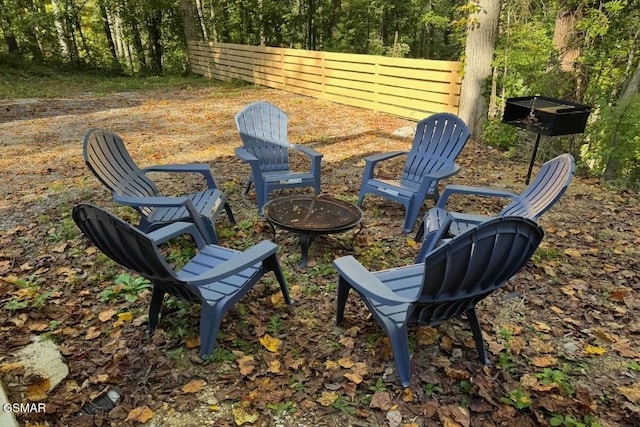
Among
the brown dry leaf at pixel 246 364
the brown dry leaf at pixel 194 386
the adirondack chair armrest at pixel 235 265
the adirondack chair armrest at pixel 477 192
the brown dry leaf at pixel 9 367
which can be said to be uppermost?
the adirondack chair armrest at pixel 235 265

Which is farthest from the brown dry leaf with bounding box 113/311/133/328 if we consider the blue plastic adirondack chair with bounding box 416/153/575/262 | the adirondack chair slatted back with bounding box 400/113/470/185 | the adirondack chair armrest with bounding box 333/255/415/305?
the adirondack chair slatted back with bounding box 400/113/470/185

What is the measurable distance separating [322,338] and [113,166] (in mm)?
2191

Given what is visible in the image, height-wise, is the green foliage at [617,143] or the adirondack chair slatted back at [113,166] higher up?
the adirondack chair slatted back at [113,166]

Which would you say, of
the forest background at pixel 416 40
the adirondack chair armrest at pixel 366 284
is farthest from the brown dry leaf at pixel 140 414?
the forest background at pixel 416 40

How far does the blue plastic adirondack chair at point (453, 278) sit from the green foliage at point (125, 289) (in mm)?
1473

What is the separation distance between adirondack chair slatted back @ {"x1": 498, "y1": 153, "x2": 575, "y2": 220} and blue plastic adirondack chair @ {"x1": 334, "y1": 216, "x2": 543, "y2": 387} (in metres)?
0.91

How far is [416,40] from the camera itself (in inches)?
774

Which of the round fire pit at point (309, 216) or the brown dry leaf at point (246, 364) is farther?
the round fire pit at point (309, 216)

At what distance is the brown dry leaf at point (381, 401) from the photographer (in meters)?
1.89

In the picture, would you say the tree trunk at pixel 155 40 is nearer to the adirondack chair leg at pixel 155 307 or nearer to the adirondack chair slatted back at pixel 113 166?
the adirondack chair slatted back at pixel 113 166

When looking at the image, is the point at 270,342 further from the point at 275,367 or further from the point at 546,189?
the point at 546,189

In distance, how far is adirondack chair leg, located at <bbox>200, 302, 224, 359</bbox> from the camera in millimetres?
2092

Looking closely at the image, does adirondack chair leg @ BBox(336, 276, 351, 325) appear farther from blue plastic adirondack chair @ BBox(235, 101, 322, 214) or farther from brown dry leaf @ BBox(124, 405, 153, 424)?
blue plastic adirondack chair @ BBox(235, 101, 322, 214)

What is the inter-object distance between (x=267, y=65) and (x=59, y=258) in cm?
929
